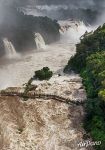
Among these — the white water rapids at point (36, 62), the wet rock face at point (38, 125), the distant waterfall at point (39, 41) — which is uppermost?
the distant waterfall at point (39, 41)

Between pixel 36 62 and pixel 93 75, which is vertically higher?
pixel 36 62

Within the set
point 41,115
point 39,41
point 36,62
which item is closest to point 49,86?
point 41,115

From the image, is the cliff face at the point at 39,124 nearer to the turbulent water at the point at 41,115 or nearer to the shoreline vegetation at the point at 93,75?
the turbulent water at the point at 41,115

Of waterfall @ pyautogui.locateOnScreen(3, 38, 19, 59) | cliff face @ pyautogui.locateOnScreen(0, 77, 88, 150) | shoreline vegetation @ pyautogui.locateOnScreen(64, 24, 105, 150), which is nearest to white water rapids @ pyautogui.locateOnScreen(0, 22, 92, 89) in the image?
waterfall @ pyautogui.locateOnScreen(3, 38, 19, 59)

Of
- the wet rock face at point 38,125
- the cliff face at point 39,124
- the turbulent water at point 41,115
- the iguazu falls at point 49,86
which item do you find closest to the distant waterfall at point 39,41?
the iguazu falls at point 49,86

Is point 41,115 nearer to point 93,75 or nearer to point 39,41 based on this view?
point 93,75

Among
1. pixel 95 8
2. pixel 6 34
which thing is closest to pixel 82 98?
pixel 6 34

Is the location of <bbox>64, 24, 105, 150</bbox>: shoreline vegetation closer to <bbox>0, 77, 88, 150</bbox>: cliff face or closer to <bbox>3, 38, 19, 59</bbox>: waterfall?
<bbox>0, 77, 88, 150</bbox>: cliff face
